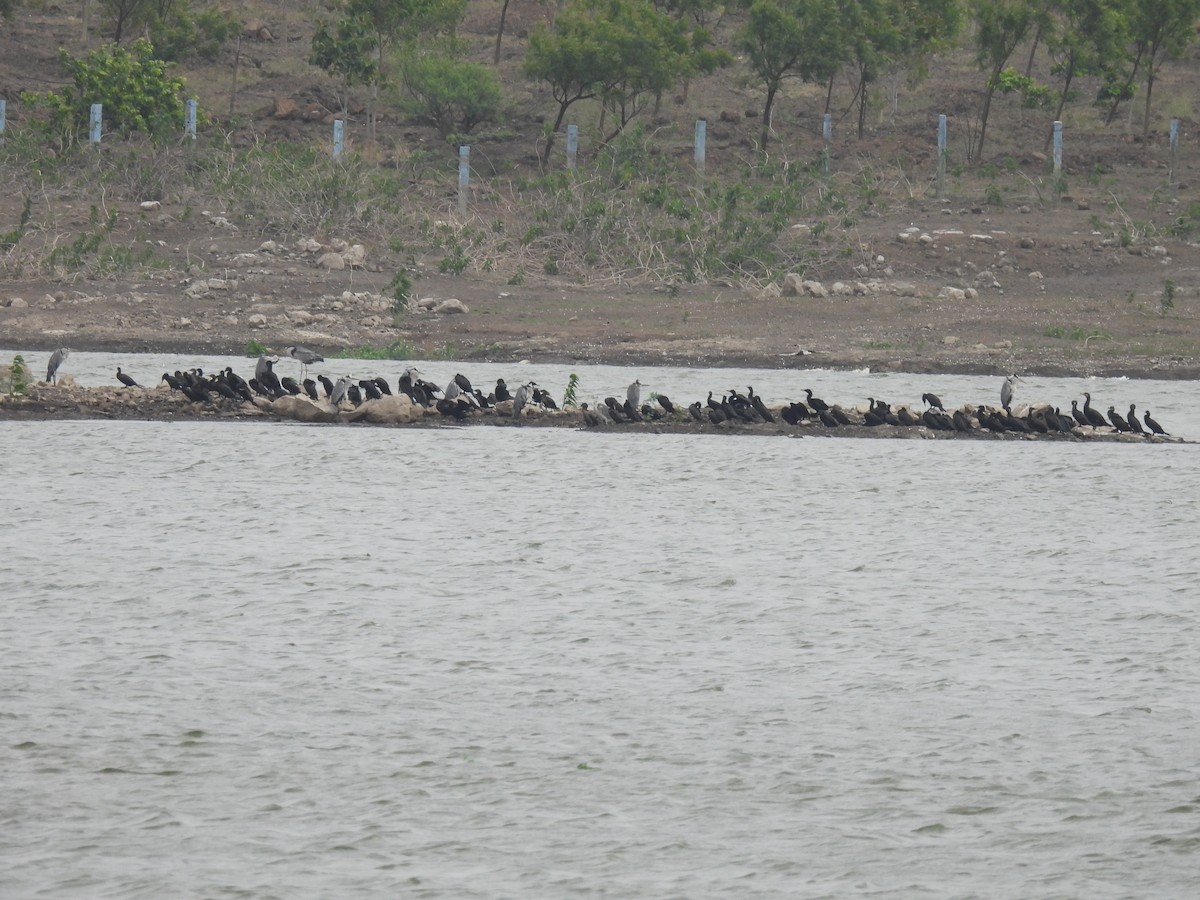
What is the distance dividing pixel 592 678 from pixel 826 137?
31.8m

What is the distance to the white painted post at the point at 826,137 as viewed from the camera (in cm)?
3650

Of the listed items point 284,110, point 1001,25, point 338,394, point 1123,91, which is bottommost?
point 338,394

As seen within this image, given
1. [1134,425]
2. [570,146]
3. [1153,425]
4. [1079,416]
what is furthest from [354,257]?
[1153,425]

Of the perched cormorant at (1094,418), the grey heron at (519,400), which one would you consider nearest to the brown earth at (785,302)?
the perched cormorant at (1094,418)

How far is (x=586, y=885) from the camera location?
755 cm

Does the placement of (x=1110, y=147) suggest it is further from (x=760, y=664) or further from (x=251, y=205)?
(x=760, y=664)

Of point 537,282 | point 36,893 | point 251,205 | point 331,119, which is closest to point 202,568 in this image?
point 36,893

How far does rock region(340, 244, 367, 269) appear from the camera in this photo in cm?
3078

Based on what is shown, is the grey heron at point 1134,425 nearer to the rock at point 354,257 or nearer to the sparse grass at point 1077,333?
the sparse grass at point 1077,333

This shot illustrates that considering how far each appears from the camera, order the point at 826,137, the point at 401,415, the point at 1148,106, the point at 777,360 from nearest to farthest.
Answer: the point at 401,415 → the point at 777,360 → the point at 826,137 → the point at 1148,106

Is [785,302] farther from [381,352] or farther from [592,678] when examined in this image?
[592,678]

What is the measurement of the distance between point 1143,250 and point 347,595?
909 inches

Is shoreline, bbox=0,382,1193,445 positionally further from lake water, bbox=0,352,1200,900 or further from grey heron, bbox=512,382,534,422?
lake water, bbox=0,352,1200,900

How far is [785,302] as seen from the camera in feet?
97.7
